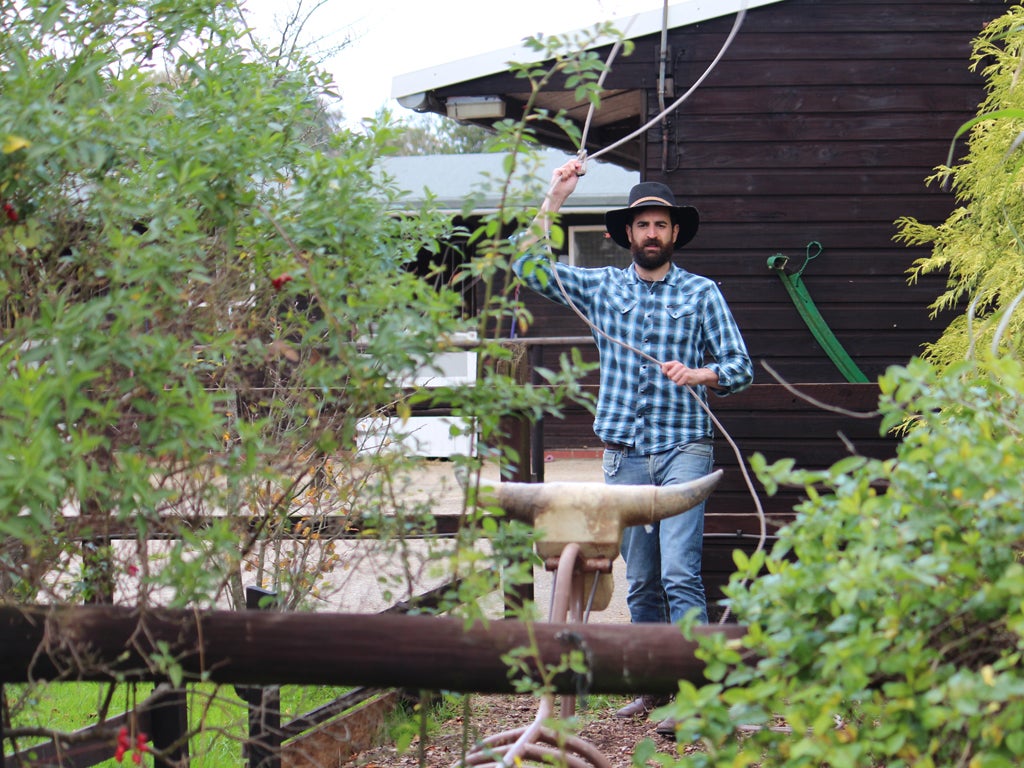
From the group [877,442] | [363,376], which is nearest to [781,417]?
[877,442]

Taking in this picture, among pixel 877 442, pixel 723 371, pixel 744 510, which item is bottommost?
pixel 744 510

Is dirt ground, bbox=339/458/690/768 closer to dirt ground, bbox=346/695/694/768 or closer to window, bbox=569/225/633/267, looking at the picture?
dirt ground, bbox=346/695/694/768

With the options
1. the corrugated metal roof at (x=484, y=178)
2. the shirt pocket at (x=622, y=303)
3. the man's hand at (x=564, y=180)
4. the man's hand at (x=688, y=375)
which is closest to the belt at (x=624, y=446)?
the man's hand at (x=688, y=375)

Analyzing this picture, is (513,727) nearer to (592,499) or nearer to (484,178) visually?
(592,499)

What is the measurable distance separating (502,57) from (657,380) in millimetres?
2742

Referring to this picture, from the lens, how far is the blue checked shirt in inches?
165

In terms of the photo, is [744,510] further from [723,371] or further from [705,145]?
[723,371]

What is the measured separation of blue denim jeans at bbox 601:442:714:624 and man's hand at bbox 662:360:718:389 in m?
0.34

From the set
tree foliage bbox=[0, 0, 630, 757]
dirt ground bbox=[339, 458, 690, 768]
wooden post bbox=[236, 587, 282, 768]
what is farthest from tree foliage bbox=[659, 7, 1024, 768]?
dirt ground bbox=[339, 458, 690, 768]

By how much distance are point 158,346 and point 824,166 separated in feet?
16.9

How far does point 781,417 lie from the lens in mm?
6180

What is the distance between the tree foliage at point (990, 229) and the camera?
4.25m

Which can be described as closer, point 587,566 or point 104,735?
point 104,735

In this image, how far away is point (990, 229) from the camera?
15.6ft
